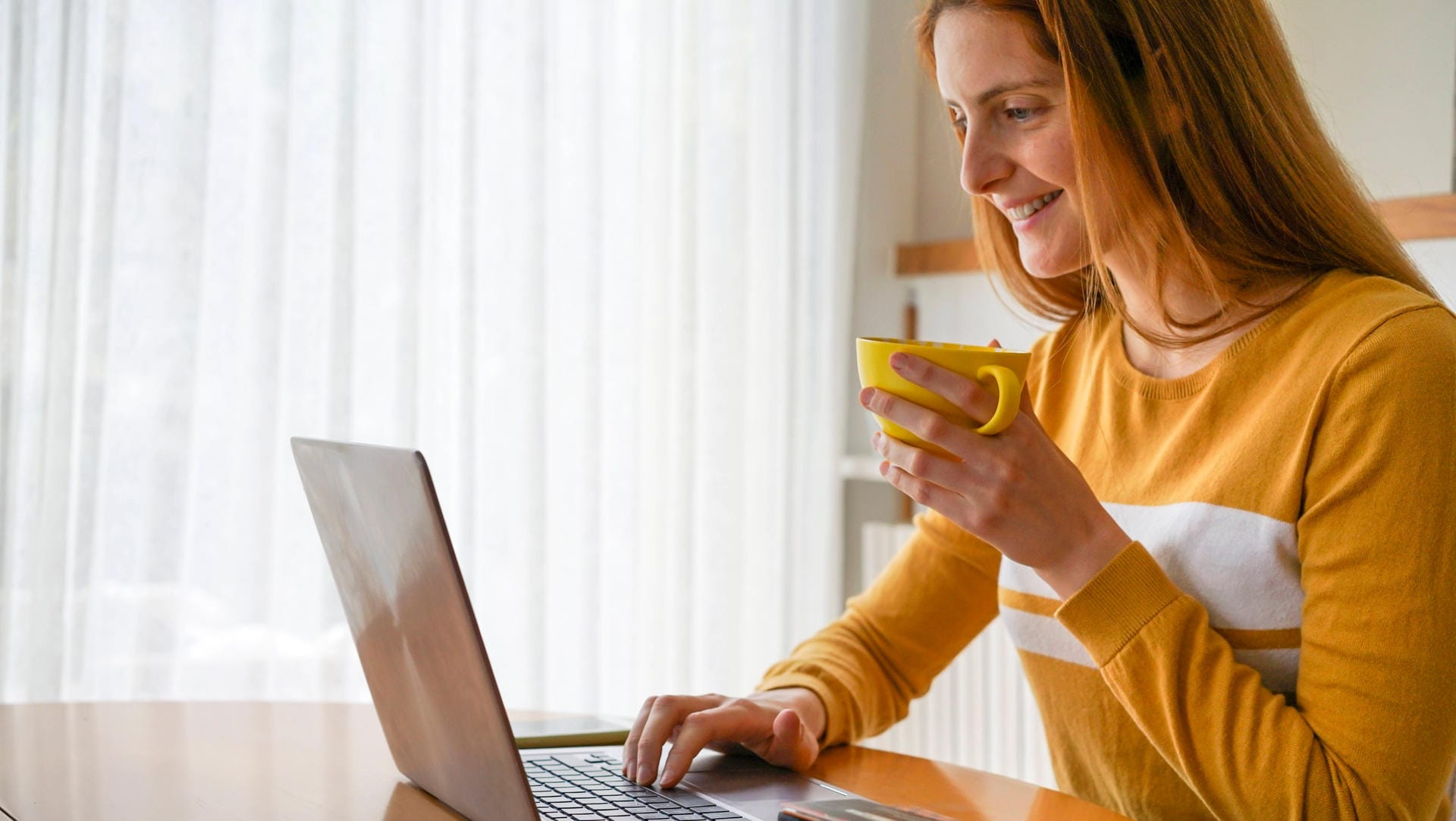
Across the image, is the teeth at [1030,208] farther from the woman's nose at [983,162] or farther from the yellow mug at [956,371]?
the yellow mug at [956,371]

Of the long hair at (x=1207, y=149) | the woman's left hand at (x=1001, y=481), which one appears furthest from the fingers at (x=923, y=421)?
the long hair at (x=1207, y=149)

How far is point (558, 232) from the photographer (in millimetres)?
2096

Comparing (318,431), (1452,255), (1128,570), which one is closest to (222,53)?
(318,431)

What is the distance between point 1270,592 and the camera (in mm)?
907

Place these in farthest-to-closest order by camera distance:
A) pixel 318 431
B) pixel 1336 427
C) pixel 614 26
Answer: pixel 614 26 < pixel 318 431 < pixel 1336 427

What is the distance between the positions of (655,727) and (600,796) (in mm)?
85

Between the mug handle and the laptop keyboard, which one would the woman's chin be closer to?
the mug handle

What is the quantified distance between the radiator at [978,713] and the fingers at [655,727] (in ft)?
3.93

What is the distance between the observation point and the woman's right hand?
88cm

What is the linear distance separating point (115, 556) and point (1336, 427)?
4.96ft

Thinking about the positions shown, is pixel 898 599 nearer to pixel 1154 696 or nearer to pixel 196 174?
pixel 1154 696

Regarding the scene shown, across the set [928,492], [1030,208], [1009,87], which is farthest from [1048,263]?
[928,492]

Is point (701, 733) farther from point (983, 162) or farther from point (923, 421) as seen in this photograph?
point (983, 162)

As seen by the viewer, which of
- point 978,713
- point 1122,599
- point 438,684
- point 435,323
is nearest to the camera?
point 438,684
